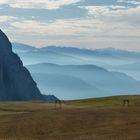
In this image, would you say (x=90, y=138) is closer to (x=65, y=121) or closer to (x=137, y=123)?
(x=137, y=123)

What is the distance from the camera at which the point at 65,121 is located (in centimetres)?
6806

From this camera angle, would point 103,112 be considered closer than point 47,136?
No

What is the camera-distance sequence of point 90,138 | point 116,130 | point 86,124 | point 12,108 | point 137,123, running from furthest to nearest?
point 12,108
point 86,124
point 137,123
point 116,130
point 90,138

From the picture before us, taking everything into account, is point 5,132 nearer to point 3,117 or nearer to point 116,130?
point 3,117

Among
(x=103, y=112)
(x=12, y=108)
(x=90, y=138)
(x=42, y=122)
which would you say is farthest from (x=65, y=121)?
(x=12, y=108)

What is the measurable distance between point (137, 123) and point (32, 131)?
13.2 meters

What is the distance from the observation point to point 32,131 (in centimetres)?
6500

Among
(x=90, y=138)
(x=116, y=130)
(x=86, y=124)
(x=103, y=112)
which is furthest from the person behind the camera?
(x=103, y=112)

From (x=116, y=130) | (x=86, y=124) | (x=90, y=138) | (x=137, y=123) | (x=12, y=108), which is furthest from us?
(x=12, y=108)

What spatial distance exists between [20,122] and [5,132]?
4154 mm

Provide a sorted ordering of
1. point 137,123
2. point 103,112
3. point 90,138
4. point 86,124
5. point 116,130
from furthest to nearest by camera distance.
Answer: point 103,112 → point 86,124 → point 137,123 → point 116,130 → point 90,138

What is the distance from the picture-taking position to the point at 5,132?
216 ft

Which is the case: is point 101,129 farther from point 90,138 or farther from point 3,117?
point 3,117

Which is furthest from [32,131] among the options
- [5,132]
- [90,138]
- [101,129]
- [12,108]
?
[12,108]
